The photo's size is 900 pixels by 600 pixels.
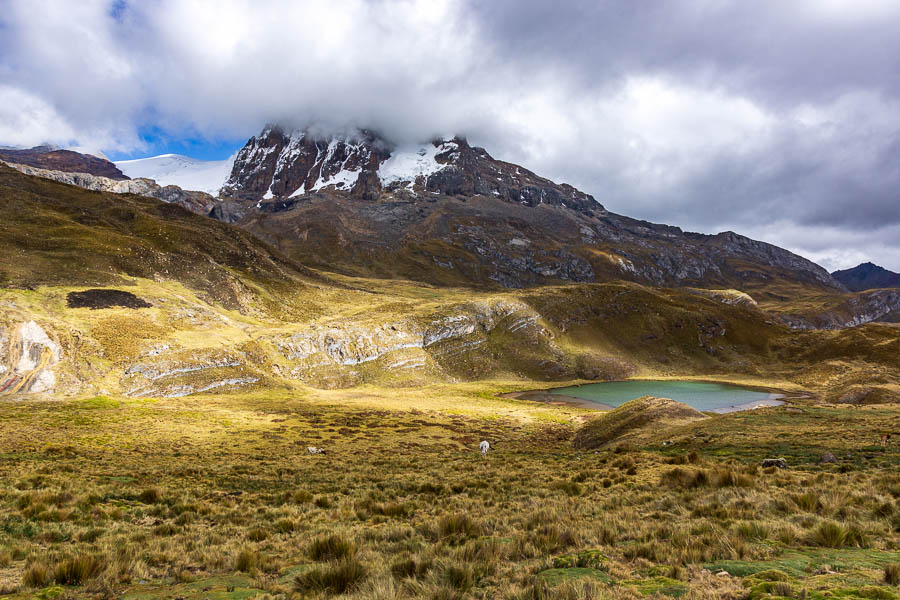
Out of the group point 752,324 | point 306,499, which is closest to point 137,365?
point 306,499

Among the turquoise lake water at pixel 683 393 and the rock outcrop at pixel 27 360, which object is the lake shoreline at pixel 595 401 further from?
the rock outcrop at pixel 27 360

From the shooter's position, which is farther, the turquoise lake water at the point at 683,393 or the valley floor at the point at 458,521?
the turquoise lake water at the point at 683,393

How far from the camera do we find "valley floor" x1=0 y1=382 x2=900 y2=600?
699 centimetres

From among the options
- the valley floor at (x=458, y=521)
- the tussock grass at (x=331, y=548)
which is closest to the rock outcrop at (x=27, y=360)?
the valley floor at (x=458, y=521)

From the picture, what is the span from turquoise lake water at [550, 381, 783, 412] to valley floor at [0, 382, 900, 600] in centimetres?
5190

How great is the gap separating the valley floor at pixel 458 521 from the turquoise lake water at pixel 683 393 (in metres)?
51.9

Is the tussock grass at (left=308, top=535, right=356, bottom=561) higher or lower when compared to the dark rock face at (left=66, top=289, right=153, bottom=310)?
lower

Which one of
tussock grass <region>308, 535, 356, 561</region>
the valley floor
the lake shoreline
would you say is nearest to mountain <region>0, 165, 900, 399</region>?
the lake shoreline

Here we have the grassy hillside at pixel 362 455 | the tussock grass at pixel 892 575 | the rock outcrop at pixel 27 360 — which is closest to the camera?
the tussock grass at pixel 892 575

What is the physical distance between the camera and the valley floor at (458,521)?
699cm

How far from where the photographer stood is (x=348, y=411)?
6350 cm

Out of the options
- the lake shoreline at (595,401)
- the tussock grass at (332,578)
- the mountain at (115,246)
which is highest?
the mountain at (115,246)

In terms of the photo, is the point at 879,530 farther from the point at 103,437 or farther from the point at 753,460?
the point at 103,437

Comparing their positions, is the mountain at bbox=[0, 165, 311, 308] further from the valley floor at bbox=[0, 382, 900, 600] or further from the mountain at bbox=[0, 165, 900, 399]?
the valley floor at bbox=[0, 382, 900, 600]
